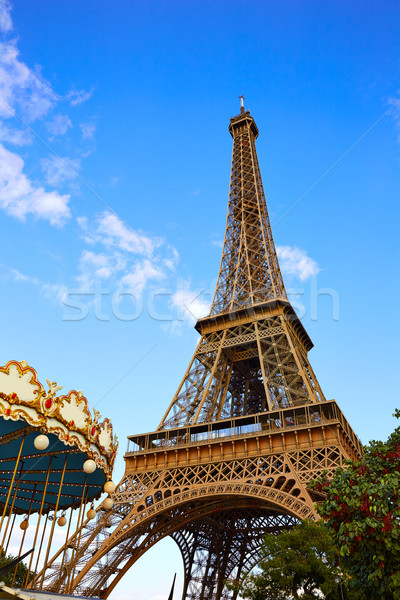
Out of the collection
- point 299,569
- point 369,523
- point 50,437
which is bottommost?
point 369,523

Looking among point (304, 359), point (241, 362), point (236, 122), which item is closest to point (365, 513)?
point (304, 359)

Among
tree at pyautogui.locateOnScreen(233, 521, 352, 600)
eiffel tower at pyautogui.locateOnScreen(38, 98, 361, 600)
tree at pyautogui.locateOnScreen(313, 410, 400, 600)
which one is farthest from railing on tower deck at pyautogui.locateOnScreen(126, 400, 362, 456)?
tree at pyautogui.locateOnScreen(313, 410, 400, 600)

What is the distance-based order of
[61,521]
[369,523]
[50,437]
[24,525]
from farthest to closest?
[24,525]
[61,521]
[50,437]
[369,523]

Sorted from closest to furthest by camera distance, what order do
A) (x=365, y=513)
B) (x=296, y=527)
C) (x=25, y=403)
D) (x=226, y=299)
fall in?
(x=365, y=513) → (x=25, y=403) → (x=296, y=527) → (x=226, y=299)

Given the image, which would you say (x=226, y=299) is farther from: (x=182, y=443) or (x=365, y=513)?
(x=365, y=513)

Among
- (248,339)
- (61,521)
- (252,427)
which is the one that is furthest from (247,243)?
(61,521)

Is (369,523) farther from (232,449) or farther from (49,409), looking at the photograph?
(232,449)

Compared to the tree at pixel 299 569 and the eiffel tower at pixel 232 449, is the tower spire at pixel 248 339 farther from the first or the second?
the tree at pixel 299 569

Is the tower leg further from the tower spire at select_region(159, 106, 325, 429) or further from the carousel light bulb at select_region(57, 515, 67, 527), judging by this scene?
the carousel light bulb at select_region(57, 515, 67, 527)
